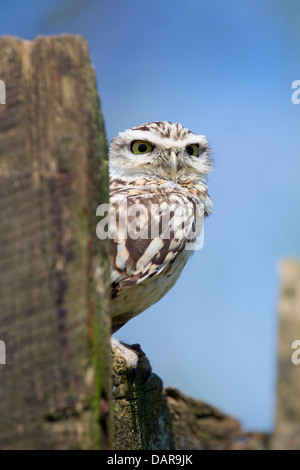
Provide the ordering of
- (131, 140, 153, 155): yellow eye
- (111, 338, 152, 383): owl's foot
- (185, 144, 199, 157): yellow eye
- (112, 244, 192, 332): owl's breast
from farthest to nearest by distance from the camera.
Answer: (185, 144, 199, 157): yellow eye, (131, 140, 153, 155): yellow eye, (112, 244, 192, 332): owl's breast, (111, 338, 152, 383): owl's foot

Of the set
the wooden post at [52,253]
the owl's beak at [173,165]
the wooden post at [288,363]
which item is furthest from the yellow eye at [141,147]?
the wooden post at [288,363]

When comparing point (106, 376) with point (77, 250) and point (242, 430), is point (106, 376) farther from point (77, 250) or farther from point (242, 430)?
point (242, 430)

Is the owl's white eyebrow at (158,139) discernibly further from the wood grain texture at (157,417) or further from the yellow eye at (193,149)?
the wood grain texture at (157,417)

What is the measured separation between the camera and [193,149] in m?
6.46

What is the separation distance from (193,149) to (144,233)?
74.7 inches

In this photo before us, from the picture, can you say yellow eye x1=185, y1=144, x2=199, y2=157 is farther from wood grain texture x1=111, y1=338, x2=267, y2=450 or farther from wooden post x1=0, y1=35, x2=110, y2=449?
wooden post x1=0, y1=35, x2=110, y2=449

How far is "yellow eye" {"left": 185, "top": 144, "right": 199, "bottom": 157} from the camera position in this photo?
6.39 m

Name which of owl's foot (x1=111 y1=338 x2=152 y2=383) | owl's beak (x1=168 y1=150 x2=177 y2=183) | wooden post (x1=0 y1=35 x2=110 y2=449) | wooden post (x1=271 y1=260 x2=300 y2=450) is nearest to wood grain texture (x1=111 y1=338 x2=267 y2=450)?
owl's foot (x1=111 y1=338 x2=152 y2=383)

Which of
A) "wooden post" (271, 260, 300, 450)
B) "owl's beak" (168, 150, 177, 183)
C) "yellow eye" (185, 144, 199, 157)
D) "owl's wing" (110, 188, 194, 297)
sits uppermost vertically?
"yellow eye" (185, 144, 199, 157)

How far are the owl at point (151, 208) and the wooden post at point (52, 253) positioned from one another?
97.5 inches
